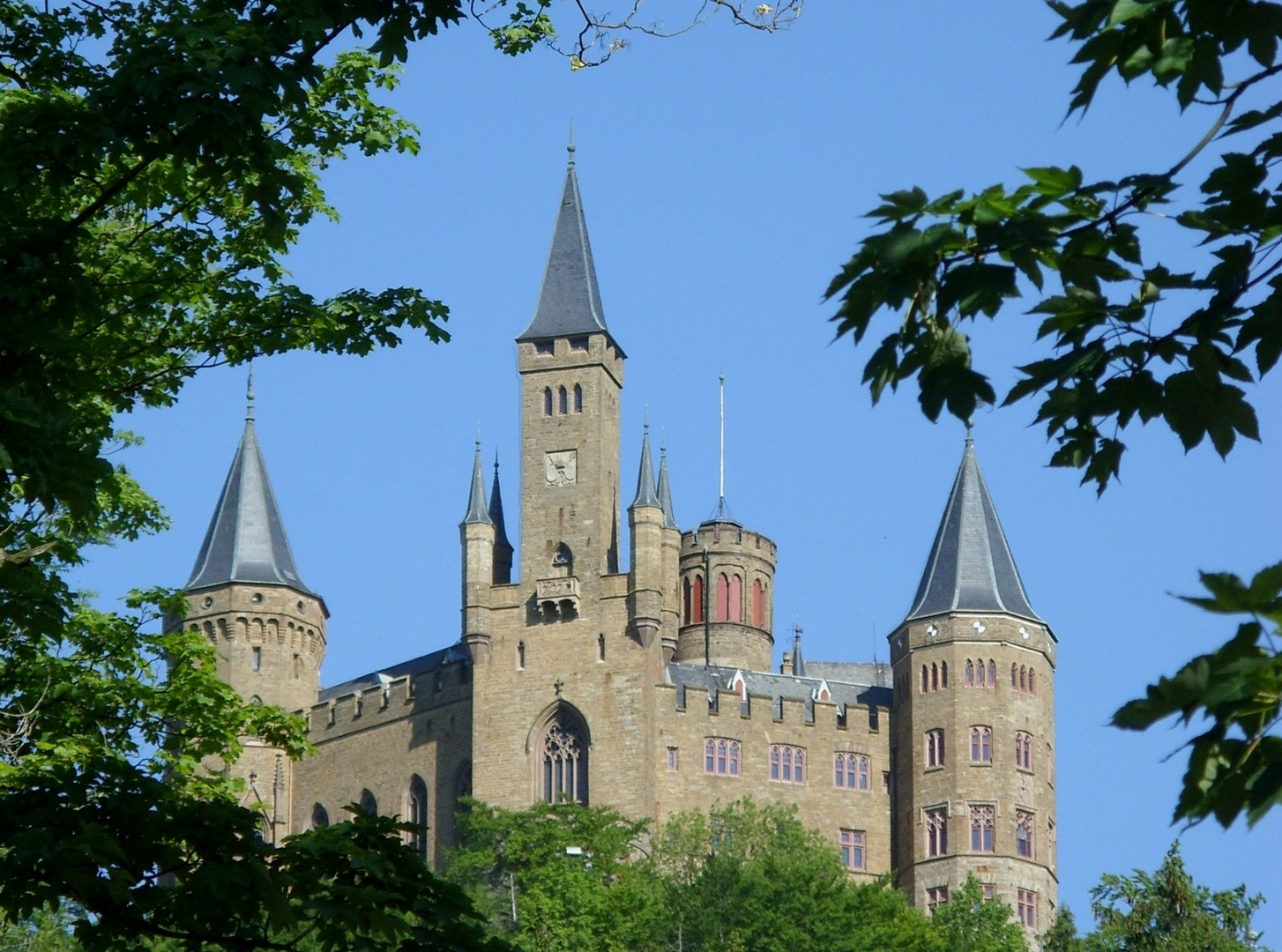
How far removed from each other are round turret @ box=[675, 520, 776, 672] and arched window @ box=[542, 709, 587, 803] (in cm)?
1121

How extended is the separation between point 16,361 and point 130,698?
8100 mm

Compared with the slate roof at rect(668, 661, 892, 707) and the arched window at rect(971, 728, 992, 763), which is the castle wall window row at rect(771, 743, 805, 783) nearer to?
the slate roof at rect(668, 661, 892, 707)

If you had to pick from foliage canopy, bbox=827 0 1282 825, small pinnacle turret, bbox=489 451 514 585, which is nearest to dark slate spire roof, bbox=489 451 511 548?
small pinnacle turret, bbox=489 451 514 585

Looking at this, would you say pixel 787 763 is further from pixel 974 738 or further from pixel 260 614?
pixel 260 614

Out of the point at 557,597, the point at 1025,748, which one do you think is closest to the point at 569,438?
the point at 557,597

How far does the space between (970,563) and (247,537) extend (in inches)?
884

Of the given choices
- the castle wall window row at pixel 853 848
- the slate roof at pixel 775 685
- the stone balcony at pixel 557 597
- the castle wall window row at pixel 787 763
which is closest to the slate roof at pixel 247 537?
the stone balcony at pixel 557 597

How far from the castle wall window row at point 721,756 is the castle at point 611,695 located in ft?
0.19

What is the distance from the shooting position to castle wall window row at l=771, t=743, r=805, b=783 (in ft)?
247

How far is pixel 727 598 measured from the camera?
8475cm

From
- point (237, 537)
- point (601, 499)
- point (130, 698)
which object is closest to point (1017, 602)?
point (601, 499)

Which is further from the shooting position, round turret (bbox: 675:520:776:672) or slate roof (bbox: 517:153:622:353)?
round turret (bbox: 675:520:776:672)

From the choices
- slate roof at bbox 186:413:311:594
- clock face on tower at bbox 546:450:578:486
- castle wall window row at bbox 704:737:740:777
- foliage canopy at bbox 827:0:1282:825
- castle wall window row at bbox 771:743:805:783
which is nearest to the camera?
foliage canopy at bbox 827:0:1282:825

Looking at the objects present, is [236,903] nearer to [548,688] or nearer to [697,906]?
[697,906]
